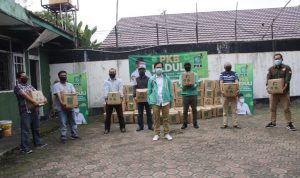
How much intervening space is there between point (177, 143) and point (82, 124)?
447cm

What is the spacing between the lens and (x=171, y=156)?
242 inches

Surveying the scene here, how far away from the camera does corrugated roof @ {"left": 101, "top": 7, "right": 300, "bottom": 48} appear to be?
1711cm

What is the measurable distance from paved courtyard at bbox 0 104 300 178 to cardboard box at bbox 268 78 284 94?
36.8 inches

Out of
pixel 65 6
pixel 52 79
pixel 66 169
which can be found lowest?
pixel 66 169

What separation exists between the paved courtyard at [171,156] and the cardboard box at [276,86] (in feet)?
3.07

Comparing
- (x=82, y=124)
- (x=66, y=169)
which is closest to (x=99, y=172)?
(x=66, y=169)

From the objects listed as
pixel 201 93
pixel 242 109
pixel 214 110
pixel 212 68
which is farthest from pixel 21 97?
pixel 212 68

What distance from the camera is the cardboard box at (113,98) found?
8.43 metres

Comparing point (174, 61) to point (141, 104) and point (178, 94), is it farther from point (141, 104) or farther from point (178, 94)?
point (141, 104)

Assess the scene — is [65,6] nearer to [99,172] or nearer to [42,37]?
[42,37]

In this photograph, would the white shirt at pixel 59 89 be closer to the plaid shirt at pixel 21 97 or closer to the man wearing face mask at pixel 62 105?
the man wearing face mask at pixel 62 105

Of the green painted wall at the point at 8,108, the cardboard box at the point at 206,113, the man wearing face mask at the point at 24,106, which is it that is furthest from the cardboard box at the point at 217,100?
the man wearing face mask at the point at 24,106

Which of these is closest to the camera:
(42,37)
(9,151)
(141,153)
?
(141,153)

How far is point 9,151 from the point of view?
6.93 metres
